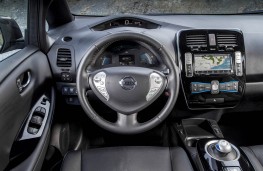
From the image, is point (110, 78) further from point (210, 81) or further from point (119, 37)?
point (210, 81)

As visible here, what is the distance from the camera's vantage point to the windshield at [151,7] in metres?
2.29

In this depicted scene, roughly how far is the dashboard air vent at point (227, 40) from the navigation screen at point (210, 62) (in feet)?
0.23

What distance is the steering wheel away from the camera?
161cm

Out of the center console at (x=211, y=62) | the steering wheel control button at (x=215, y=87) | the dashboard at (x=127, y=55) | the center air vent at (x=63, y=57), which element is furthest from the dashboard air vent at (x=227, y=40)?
the center air vent at (x=63, y=57)

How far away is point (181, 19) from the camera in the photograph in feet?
7.09

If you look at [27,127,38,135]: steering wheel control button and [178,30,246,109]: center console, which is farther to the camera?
[178,30,246,109]: center console

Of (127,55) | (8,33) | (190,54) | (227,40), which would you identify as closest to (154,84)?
(127,55)

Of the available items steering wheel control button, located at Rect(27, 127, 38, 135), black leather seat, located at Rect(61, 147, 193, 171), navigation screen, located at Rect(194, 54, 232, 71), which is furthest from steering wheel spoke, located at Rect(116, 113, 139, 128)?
navigation screen, located at Rect(194, 54, 232, 71)

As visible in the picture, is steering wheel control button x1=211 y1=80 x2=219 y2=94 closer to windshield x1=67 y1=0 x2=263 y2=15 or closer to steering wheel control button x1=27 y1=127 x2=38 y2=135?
windshield x1=67 y1=0 x2=263 y2=15

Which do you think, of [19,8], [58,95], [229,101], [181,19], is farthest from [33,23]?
[229,101]

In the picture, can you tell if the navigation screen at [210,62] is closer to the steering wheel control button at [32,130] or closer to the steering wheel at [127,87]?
the steering wheel at [127,87]

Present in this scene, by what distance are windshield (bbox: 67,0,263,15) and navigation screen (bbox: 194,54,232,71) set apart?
1.79 ft

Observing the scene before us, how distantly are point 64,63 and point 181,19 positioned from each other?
76cm

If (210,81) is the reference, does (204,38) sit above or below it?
above
